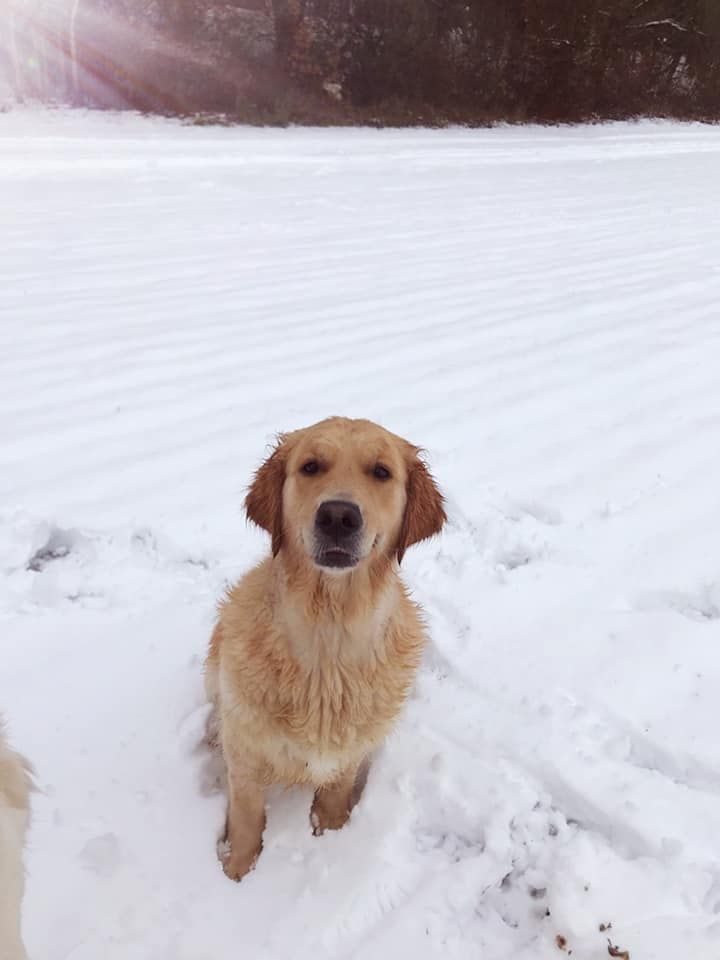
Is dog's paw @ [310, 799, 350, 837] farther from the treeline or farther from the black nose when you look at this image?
the treeline

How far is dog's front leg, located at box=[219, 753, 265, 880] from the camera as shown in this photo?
205cm

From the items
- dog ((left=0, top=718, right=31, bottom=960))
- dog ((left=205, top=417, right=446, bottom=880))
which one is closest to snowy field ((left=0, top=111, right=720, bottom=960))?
dog ((left=205, top=417, right=446, bottom=880))

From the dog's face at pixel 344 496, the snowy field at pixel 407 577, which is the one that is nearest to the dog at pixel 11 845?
the snowy field at pixel 407 577

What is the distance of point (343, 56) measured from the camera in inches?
609

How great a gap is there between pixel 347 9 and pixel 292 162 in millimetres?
7460

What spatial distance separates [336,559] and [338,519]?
121 millimetres

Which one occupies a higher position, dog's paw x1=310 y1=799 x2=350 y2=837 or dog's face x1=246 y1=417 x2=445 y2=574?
dog's face x1=246 y1=417 x2=445 y2=574

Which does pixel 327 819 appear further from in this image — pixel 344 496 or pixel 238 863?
pixel 344 496

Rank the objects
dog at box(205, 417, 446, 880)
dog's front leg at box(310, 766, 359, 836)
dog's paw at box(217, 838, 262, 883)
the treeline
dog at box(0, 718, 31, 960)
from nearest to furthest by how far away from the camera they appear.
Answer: dog at box(0, 718, 31, 960) → dog at box(205, 417, 446, 880) → dog's paw at box(217, 838, 262, 883) → dog's front leg at box(310, 766, 359, 836) → the treeline

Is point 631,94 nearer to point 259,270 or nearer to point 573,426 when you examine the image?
point 259,270

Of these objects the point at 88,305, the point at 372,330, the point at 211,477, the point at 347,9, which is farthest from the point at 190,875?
the point at 347,9

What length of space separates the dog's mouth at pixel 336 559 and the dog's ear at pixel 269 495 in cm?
25

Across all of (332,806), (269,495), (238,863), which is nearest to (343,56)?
(269,495)

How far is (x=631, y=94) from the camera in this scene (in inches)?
802
